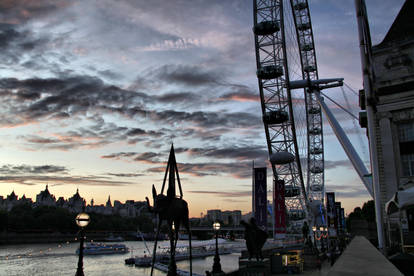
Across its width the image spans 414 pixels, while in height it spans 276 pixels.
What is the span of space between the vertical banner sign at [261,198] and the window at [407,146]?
13566 millimetres

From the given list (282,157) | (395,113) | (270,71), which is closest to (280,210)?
(395,113)

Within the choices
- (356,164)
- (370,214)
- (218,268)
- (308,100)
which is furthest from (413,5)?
(370,214)

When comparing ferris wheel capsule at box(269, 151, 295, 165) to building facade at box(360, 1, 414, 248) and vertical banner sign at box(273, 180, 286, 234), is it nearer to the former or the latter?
vertical banner sign at box(273, 180, 286, 234)

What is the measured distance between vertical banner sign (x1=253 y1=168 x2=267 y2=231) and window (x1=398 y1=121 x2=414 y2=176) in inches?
534

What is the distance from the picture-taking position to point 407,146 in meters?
32.8

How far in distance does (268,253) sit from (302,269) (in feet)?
9.87

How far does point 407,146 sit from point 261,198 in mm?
15013

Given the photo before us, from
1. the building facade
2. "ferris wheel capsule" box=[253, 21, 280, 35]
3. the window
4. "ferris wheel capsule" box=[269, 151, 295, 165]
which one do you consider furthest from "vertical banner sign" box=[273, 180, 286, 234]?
"ferris wheel capsule" box=[253, 21, 280, 35]

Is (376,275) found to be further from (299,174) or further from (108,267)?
(108,267)

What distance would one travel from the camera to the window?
32384 millimetres

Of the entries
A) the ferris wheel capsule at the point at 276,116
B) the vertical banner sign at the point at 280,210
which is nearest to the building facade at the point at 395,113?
the vertical banner sign at the point at 280,210

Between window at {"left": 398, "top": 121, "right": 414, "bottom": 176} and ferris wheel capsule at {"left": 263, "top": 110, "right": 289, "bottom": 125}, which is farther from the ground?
ferris wheel capsule at {"left": 263, "top": 110, "right": 289, "bottom": 125}

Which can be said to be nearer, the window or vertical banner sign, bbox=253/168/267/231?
vertical banner sign, bbox=253/168/267/231

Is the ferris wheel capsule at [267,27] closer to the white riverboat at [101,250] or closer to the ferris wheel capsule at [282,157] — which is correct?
the ferris wheel capsule at [282,157]
